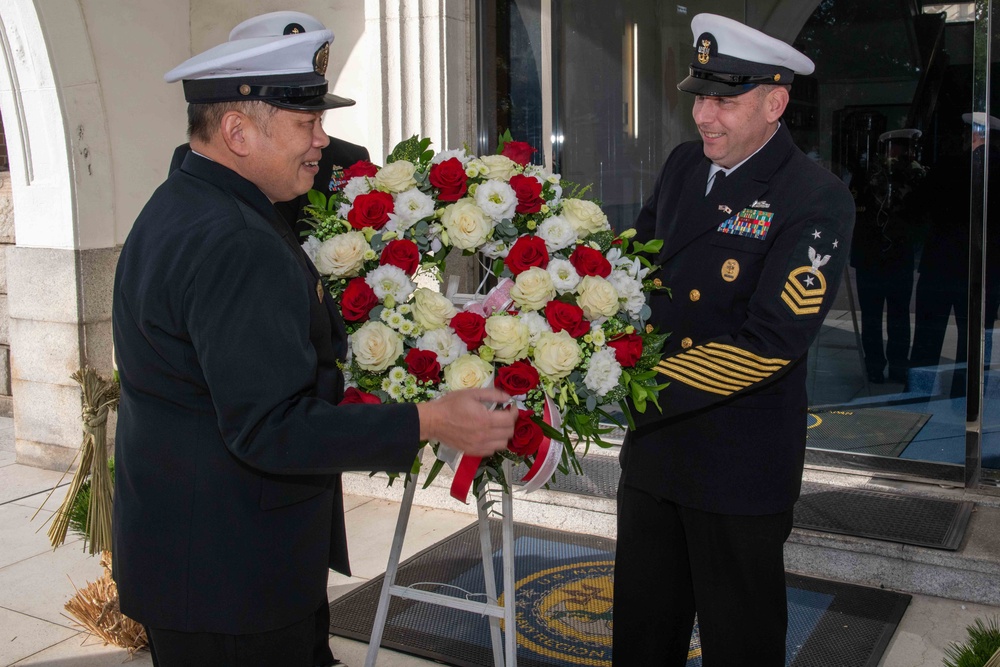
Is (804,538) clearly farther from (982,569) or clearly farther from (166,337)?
(166,337)

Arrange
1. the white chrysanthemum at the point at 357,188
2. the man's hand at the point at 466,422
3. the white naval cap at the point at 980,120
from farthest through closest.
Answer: the white naval cap at the point at 980,120, the white chrysanthemum at the point at 357,188, the man's hand at the point at 466,422

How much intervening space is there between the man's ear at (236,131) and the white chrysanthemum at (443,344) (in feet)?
1.93

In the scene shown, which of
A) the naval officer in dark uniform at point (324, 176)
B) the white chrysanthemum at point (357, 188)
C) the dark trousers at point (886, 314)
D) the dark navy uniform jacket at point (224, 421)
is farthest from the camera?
the dark trousers at point (886, 314)

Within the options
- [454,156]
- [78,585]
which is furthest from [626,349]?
[78,585]

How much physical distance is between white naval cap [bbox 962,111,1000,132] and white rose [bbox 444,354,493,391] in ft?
11.0

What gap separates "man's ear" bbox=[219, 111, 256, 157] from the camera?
1.81m

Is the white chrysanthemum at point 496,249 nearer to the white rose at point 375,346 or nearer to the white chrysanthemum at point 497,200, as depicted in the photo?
the white chrysanthemum at point 497,200

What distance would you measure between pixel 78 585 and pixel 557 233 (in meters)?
3.02

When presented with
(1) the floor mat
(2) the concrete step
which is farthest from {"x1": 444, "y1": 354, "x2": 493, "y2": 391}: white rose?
(2) the concrete step

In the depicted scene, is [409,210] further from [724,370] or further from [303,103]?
[724,370]

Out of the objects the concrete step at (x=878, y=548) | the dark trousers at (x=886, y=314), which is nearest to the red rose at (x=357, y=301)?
the concrete step at (x=878, y=548)

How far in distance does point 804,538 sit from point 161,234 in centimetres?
325

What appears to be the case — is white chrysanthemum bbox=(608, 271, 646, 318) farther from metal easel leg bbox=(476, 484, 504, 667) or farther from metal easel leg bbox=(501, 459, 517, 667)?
metal easel leg bbox=(476, 484, 504, 667)

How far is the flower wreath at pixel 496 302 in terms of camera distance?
2184 mm
